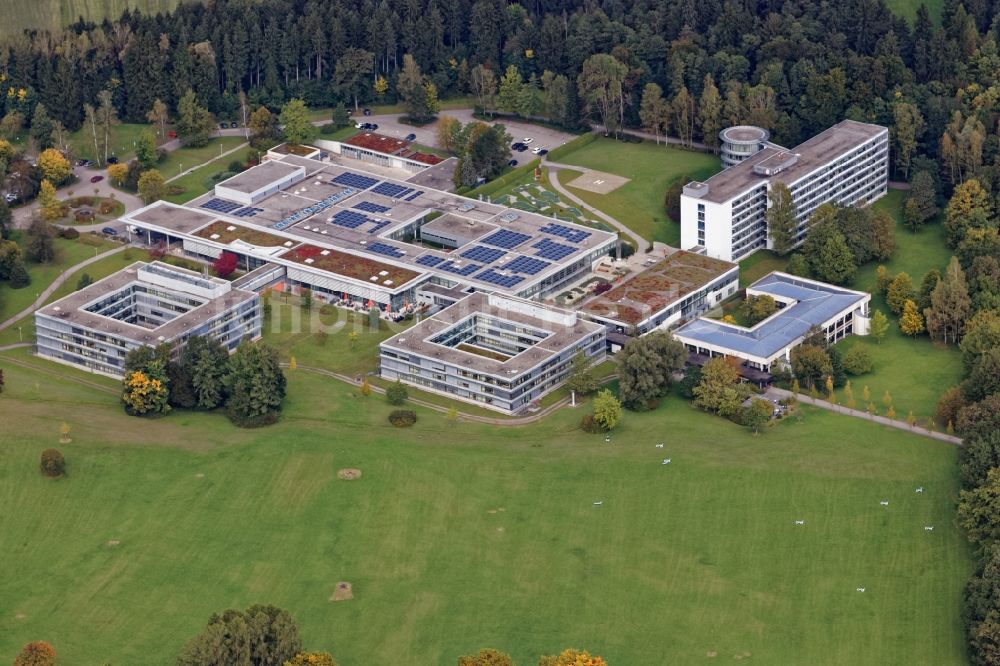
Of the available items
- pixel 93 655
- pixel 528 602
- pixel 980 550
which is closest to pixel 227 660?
pixel 93 655

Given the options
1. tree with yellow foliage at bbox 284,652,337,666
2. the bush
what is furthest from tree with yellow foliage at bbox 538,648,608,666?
the bush

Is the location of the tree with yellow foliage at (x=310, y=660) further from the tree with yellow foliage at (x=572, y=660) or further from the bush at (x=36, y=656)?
the bush at (x=36, y=656)

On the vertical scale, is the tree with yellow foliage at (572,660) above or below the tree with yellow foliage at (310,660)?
below

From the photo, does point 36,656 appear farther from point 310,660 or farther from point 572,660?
point 572,660

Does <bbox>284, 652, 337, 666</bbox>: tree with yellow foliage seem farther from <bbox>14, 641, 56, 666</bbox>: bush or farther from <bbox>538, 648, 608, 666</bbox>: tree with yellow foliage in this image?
<bbox>14, 641, 56, 666</bbox>: bush

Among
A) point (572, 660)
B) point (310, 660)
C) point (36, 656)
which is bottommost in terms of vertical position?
point (36, 656)

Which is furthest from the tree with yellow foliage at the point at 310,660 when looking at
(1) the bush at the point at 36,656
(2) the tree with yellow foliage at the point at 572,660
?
(1) the bush at the point at 36,656

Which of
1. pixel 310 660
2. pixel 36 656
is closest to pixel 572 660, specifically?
pixel 310 660

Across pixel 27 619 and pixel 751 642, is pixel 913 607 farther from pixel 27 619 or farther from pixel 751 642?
pixel 27 619
